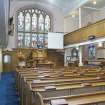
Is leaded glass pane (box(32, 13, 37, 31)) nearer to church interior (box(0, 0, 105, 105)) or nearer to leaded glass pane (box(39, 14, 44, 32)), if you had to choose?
church interior (box(0, 0, 105, 105))

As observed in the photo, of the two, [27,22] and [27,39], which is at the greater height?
[27,22]

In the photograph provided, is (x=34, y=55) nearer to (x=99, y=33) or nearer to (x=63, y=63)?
(x=63, y=63)

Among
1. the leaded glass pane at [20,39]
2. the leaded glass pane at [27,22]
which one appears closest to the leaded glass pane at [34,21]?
the leaded glass pane at [27,22]

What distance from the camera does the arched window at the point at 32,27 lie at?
16766mm

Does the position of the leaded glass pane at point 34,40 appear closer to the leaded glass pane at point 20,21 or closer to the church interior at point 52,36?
the church interior at point 52,36

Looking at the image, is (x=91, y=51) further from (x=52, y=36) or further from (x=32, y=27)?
(x=32, y=27)

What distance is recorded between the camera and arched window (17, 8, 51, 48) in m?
16.8

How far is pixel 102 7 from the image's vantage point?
1479 centimetres

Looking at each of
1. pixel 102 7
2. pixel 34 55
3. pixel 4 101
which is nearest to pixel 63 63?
pixel 34 55

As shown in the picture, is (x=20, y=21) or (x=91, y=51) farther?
(x=20, y=21)

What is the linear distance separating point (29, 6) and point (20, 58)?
4.82 metres

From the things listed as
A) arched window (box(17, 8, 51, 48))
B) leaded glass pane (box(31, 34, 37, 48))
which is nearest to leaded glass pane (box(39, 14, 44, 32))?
arched window (box(17, 8, 51, 48))

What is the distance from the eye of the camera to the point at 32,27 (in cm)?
1711

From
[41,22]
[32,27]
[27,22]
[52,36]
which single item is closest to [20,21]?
[27,22]
